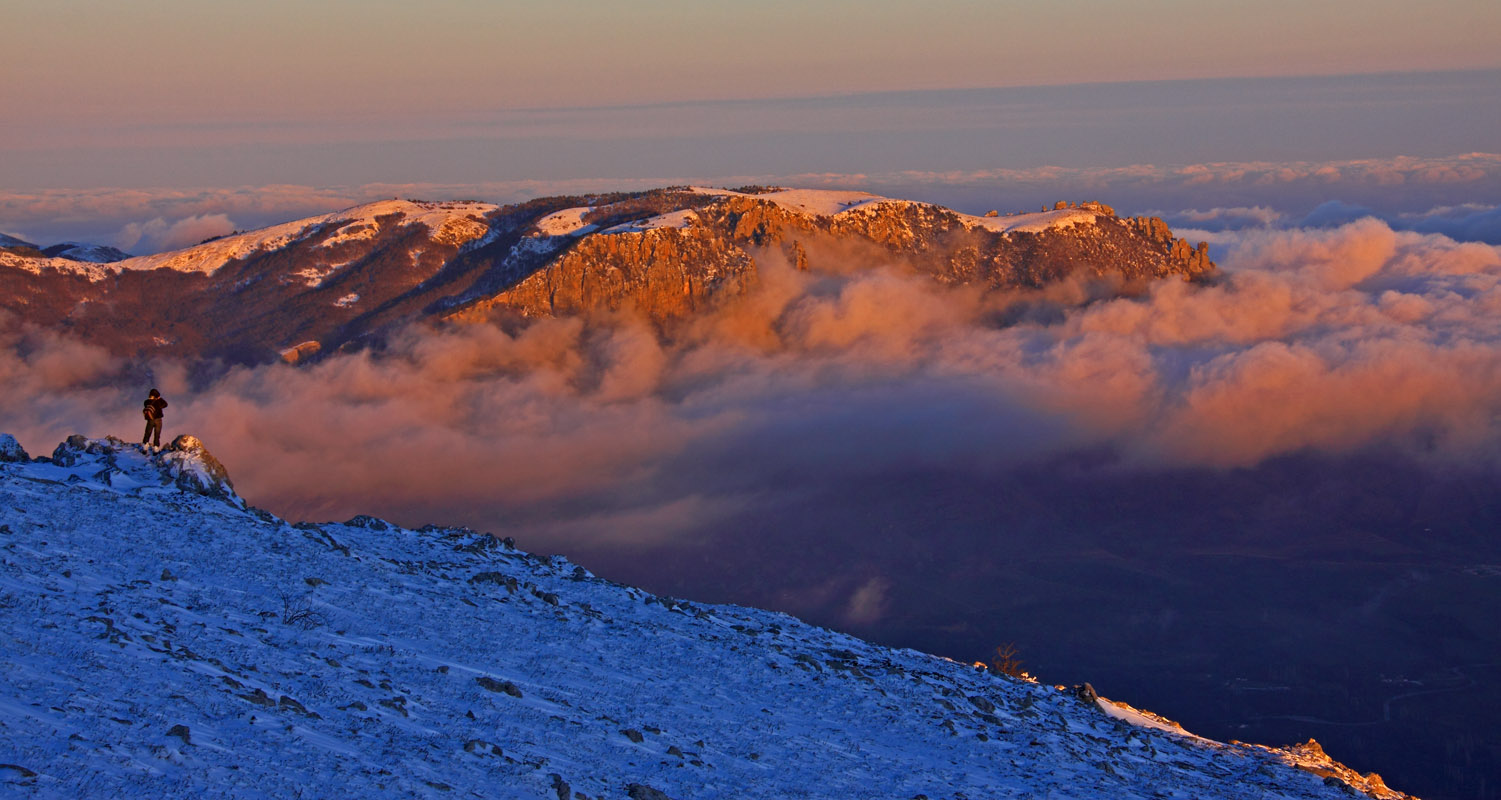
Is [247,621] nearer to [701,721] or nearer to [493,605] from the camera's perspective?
[493,605]

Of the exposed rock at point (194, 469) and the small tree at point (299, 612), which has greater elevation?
the exposed rock at point (194, 469)

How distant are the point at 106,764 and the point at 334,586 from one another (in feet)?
52.9

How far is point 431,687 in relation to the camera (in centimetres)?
3088

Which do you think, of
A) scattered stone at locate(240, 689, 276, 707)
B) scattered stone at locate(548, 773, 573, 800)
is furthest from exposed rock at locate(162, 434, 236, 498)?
scattered stone at locate(548, 773, 573, 800)

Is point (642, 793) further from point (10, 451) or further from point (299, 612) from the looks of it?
point (10, 451)

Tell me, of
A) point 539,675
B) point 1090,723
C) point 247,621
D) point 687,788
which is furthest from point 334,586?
point 1090,723

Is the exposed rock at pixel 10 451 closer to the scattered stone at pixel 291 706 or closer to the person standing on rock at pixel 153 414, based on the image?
the person standing on rock at pixel 153 414

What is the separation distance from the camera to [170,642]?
2894cm

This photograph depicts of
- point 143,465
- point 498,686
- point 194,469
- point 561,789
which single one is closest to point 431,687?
point 498,686

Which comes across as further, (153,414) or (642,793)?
(153,414)

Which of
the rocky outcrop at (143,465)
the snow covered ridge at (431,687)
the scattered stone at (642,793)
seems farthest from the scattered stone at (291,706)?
the rocky outcrop at (143,465)

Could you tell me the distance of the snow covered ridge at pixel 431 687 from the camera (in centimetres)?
2420

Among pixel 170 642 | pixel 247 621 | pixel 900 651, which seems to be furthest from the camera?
pixel 900 651

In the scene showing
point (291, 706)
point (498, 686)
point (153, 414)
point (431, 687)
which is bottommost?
point (498, 686)
